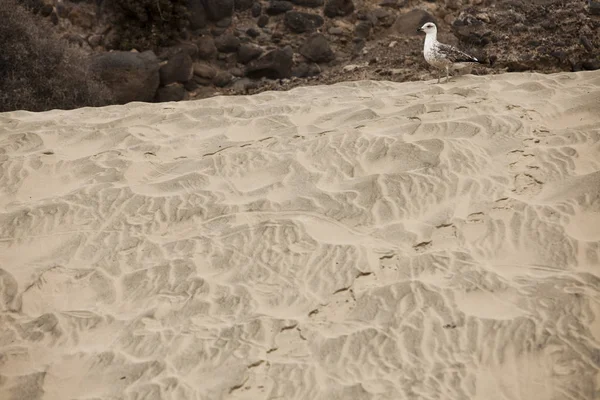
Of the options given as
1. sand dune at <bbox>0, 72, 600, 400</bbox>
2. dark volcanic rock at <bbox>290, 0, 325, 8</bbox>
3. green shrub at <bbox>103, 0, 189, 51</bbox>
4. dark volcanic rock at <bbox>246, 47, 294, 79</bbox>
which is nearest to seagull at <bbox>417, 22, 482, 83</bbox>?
sand dune at <bbox>0, 72, 600, 400</bbox>

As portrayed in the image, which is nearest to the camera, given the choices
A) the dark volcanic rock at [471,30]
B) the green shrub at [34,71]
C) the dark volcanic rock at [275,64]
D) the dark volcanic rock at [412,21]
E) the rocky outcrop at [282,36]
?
the green shrub at [34,71]

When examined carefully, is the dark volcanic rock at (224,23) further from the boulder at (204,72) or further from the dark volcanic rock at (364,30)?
the dark volcanic rock at (364,30)

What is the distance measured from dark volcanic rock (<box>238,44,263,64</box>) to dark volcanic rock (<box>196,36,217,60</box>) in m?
0.42

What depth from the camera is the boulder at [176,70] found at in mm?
9625

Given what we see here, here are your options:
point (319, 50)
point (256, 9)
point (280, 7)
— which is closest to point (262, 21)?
point (256, 9)

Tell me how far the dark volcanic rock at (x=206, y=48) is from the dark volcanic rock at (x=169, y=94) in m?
0.73

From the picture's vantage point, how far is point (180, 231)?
4.41m

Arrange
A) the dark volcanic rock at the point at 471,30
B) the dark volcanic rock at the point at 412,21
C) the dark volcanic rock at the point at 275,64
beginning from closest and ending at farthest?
the dark volcanic rock at the point at 471,30, the dark volcanic rock at the point at 412,21, the dark volcanic rock at the point at 275,64

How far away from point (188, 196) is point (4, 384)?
1772mm

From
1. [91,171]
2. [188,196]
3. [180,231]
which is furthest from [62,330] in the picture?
[91,171]

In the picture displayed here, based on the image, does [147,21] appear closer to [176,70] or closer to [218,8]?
[176,70]

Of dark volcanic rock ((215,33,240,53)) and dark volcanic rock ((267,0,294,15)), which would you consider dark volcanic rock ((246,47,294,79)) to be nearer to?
dark volcanic rock ((215,33,240,53))

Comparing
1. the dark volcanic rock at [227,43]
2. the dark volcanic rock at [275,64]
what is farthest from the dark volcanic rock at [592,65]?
the dark volcanic rock at [227,43]

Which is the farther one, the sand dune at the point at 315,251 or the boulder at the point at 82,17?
the boulder at the point at 82,17
